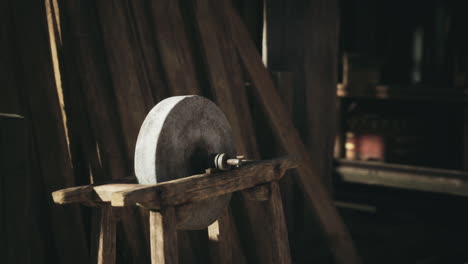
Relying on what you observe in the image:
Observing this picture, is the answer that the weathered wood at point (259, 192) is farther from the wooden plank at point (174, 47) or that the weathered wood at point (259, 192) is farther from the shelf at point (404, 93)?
the shelf at point (404, 93)

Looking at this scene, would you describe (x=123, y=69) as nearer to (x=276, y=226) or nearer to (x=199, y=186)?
(x=199, y=186)

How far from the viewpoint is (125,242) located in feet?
12.4

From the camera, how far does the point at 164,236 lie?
287 cm

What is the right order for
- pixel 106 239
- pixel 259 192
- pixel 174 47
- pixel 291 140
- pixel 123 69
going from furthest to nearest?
1. pixel 291 140
2. pixel 174 47
3. pixel 123 69
4. pixel 259 192
5. pixel 106 239

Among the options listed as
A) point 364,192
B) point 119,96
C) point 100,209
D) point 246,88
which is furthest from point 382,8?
point 100,209

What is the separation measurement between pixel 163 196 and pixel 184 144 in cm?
38

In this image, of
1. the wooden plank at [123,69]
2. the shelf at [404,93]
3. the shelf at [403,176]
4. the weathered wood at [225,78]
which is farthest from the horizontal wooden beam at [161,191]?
the shelf at [404,93]

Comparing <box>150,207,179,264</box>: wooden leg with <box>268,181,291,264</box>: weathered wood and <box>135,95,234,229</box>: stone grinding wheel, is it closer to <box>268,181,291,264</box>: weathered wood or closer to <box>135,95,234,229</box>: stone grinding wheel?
<box>135,95,234,229</box>: stone grinding wheel

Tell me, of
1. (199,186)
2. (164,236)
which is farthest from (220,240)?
(164,236)

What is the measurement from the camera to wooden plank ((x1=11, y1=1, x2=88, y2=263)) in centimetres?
350

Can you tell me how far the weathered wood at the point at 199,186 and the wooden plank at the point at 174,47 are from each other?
981 millimetres

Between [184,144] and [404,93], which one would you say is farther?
[404,93]

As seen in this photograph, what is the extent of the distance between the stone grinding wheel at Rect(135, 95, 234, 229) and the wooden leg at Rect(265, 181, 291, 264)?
10.3 inches

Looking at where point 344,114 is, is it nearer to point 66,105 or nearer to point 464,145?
point 464,145
